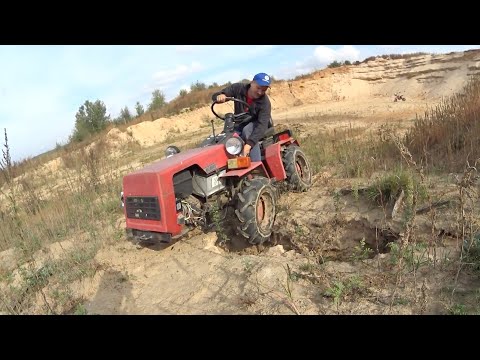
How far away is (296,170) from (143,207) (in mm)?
2468

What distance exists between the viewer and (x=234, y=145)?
4.63m

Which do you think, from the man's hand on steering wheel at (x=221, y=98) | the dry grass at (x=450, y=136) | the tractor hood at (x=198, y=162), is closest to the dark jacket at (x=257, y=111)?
the man's hand on steering wheel at (x=221, y=98)

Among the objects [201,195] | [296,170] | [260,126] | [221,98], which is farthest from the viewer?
[296,170]

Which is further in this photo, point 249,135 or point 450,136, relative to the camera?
point 450,136

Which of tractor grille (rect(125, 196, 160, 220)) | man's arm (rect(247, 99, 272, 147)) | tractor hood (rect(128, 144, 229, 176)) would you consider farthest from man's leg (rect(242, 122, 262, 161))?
tractor grille (rect(125, 196, 160, 220))

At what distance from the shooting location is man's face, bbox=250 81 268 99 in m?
4.92

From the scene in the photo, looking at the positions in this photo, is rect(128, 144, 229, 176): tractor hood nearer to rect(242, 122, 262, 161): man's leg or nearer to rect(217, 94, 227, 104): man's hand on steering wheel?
rect(242, 122, 262, 161): man's leg

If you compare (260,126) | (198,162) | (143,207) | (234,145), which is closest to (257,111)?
(260,126)

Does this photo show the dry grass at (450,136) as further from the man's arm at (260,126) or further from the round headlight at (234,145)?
the round headlight at (234,145)

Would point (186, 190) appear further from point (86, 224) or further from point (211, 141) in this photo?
point (86, 224)

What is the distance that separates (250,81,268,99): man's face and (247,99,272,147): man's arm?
0.15 m

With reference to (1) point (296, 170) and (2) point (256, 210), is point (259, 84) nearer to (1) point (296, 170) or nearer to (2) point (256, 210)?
(1) point (296, 170)

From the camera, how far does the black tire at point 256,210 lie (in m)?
4.14

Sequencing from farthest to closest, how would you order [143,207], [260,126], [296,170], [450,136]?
1. [450,136]
2. [296,170]
3. [260,126]
4. [143,207]
